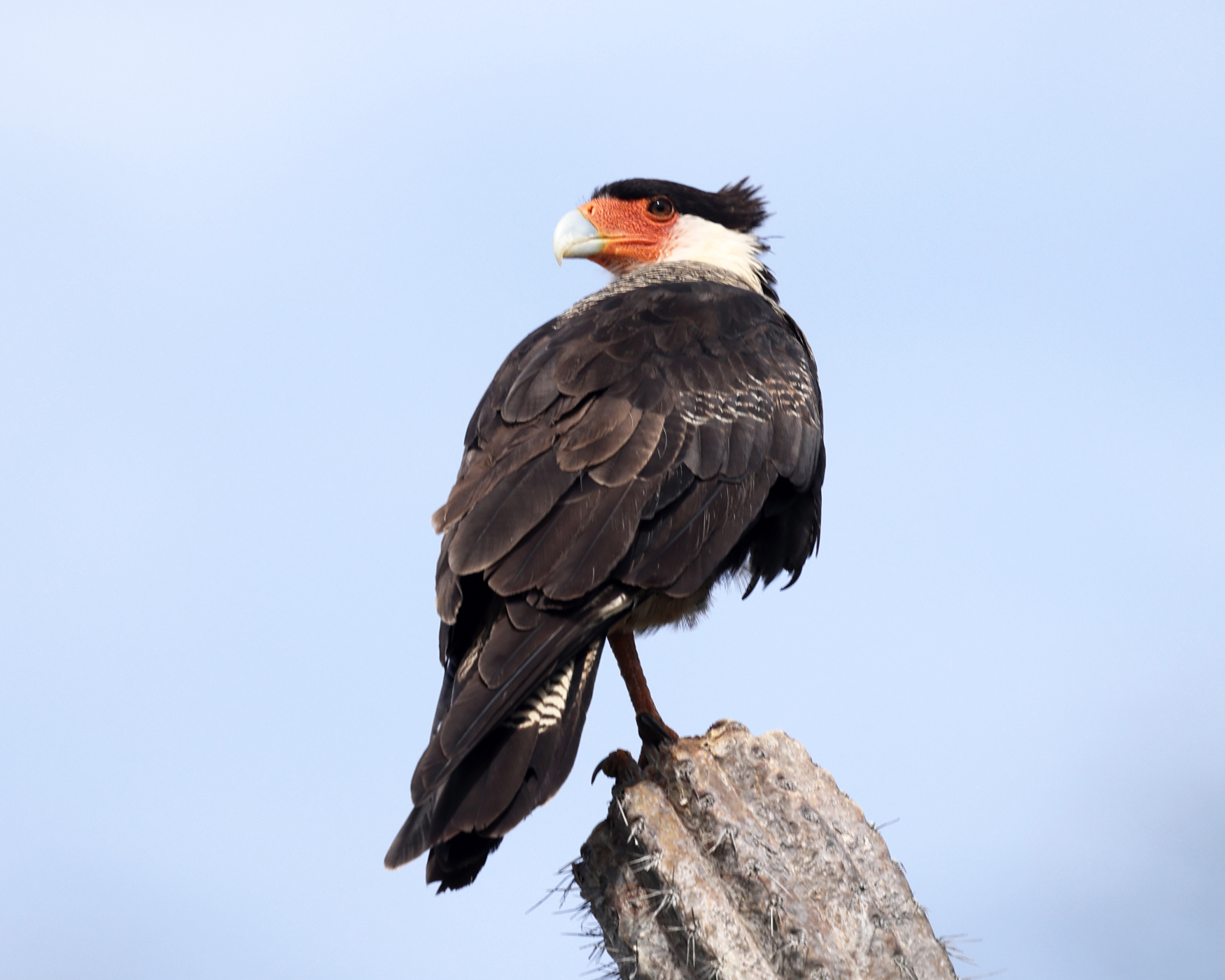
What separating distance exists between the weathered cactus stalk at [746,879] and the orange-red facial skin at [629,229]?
125 inches

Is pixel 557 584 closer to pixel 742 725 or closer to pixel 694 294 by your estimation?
pixel 742 725

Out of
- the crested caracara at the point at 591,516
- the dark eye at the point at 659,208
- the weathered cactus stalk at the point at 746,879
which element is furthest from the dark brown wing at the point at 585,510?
the dark eye at the point at 659,208

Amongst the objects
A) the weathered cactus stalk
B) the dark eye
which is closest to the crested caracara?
the weathered cactus stalk

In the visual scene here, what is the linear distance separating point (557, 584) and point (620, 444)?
0.63 meters

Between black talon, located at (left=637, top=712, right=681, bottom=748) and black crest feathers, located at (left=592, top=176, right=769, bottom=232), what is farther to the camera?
black crest feathers, located at (left=592, top=176, right=769, bottom=232)

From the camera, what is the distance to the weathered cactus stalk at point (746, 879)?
312 cm

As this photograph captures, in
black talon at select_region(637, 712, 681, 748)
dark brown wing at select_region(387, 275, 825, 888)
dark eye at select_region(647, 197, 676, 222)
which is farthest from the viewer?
dark eye at select_region(647, 197, 676, 222)

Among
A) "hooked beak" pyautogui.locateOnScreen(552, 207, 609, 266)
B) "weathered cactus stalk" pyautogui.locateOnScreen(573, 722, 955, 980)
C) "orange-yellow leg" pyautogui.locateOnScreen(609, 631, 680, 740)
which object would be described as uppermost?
"hooked beak" pyautogui.locateOnScreen(552, 207, 609, 266)

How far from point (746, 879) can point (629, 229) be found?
147 inches

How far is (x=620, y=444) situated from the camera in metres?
3.78

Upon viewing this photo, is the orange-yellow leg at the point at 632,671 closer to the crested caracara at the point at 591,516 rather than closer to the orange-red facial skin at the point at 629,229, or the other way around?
the crested caracara at the point at 591,516

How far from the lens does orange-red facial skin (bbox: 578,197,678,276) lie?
5.99 meters

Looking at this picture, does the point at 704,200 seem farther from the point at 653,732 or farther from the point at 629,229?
the point at 653,732

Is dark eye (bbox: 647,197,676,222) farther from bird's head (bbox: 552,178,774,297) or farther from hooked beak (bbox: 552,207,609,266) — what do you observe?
hooked beak (bbox: 552,207,609,266)
